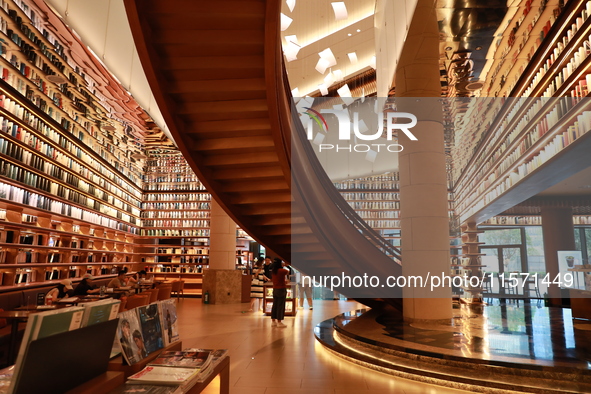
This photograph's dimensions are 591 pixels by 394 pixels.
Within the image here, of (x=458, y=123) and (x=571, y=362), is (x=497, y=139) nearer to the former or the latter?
(x=458, y=123)

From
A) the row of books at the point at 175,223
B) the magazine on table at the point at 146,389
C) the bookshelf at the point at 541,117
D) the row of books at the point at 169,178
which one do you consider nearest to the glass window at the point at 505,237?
the bookshelf at the point at 541,117

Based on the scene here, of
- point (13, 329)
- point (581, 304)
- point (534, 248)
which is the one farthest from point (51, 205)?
point (534, 248)

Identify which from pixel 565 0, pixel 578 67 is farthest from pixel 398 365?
pixel 565 0

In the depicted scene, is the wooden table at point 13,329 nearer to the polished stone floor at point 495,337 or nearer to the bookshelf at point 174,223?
the polished stone floor at point 495,337

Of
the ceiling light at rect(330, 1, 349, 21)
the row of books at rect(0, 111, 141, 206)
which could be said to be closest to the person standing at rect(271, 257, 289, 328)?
the ceiling light at rect(330, 1, 349, 21)

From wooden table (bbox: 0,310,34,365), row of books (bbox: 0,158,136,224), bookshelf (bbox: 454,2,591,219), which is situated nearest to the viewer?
wooden table (bbox: 0,310,34,365)

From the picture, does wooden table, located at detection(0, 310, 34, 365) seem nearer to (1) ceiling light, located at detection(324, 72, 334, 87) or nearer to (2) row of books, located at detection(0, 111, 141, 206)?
(2) row of books, located at detection(0, 111, 141, 206)

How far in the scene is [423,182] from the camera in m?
6.81

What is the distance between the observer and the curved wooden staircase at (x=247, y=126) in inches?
180

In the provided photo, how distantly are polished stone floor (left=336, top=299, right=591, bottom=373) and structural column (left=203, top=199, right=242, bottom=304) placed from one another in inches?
216

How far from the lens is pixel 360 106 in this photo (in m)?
15.3

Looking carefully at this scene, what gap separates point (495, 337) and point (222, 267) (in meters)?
8.99

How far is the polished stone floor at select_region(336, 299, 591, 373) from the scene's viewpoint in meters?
4.34

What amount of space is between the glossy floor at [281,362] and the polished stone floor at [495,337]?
0.56 m
